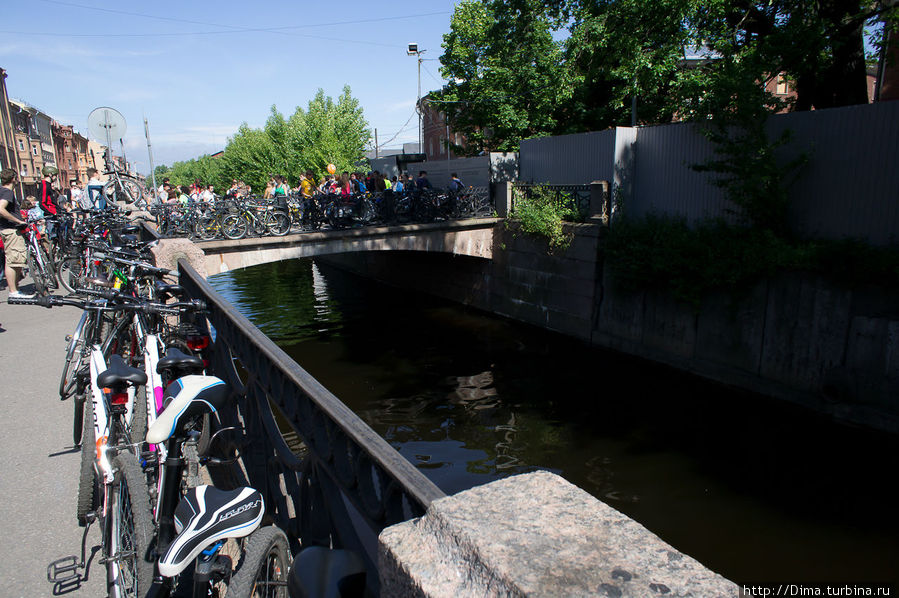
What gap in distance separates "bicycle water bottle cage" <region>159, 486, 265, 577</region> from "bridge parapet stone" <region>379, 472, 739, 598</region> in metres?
1.02

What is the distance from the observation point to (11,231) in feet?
33.0

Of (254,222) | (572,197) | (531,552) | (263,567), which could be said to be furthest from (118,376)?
(572,197)

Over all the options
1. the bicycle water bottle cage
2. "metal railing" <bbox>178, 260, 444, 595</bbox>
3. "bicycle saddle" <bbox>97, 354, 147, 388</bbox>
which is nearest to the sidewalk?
"metal railing" <bbox>178, 260, 444, 595</bbox>

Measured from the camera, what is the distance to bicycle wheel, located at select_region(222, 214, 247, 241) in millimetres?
15180

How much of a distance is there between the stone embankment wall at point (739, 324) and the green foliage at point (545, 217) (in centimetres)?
34

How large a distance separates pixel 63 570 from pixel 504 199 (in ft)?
53.5

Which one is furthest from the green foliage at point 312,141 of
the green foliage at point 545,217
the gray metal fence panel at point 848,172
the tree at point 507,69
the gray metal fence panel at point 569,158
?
the gray metal fence panel at point 848,172

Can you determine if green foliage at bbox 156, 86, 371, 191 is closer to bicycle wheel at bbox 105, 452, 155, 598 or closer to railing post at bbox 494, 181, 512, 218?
railing post at bbox 494, 181, 512, 218

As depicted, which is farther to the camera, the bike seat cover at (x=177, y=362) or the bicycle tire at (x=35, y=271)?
the bicycle tire at (x=35, y=271)

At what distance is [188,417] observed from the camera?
7.77 feet

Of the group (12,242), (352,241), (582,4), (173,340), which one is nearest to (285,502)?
(173,340)

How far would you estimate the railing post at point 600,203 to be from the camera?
1463 centimetres

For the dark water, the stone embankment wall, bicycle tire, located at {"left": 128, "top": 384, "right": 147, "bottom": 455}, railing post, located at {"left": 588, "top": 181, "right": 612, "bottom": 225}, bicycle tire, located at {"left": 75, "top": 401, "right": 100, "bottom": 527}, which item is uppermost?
railing post, located at {"left": 588, "top": 181, "right": 612, "bottom": 225}

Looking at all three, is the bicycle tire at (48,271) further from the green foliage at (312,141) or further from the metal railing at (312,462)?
the green foliage at (312,141)
